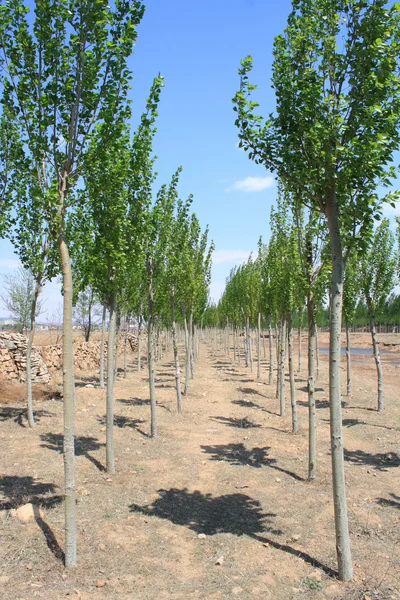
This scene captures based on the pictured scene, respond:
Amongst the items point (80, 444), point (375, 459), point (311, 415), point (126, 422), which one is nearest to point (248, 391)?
point (126, 422)

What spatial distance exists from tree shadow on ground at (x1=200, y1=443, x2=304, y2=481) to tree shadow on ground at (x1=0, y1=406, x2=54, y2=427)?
5.38 meters

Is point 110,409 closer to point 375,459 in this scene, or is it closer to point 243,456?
point 243,456

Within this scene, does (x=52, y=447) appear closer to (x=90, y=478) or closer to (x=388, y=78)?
(x=90, y=478)

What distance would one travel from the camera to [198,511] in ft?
24.3

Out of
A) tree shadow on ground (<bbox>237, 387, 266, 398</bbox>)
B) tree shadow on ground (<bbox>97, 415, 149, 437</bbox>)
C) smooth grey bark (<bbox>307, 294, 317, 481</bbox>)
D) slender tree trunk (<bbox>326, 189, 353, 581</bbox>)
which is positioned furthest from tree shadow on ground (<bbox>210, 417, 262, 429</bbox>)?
slender tree trunk (<bbox>326, 189, 353, 581</bbox>)

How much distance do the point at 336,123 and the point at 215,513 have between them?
619cm

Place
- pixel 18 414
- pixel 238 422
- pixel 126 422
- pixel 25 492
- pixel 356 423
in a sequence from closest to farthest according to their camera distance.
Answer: pixel 25 492, pixel 126 422, pixel 18 414, pixel 356 423, pixel 238 422

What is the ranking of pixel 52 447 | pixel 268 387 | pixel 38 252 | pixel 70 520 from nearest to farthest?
pixel 70 520 → pixel 52 447 → pixel 38 252 → pixel 268 387

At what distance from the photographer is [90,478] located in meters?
8.62

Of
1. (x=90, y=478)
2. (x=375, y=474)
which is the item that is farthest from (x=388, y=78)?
(x=90, y=478)

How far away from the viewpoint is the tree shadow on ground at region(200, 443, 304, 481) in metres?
9.84

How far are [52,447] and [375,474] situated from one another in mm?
7280

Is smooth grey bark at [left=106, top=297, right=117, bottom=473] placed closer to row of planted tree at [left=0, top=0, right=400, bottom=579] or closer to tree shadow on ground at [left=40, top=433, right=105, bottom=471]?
tree shadow on ground at [left=40, top=433, right=105, bottom=471]

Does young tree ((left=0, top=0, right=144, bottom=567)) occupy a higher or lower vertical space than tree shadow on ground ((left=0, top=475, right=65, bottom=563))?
higher
